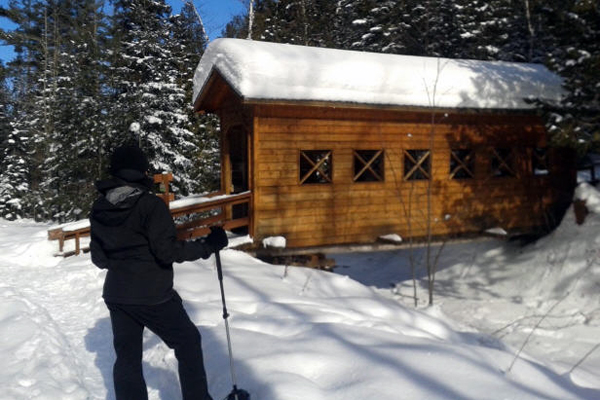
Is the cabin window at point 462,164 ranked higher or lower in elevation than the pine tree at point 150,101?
lower

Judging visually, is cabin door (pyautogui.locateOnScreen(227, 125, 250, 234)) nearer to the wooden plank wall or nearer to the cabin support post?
the cabin support post

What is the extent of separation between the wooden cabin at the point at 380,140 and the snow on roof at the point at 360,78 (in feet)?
0.08

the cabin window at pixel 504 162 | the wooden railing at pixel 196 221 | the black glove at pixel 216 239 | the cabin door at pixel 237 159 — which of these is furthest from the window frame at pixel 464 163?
the black glove at pixel 216 239

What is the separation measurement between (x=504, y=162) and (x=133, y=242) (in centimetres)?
959

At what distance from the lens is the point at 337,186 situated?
9.01 m

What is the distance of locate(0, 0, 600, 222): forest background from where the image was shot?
9539 millimetres

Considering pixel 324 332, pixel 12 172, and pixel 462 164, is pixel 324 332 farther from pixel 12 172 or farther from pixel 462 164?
pixel 12 172

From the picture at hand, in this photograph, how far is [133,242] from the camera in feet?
9.27

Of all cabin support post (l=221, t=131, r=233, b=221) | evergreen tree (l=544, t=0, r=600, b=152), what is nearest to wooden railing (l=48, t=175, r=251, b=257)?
cabin support post (l=221, t=131, r=233, b=221)

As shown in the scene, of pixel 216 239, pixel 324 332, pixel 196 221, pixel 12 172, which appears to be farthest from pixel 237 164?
pixel 12 172

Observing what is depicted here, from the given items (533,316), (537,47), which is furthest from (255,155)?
(537,47)

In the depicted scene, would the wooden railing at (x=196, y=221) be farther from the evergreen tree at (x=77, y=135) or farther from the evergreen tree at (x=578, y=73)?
the evergreen tree at (x=578, y=73)

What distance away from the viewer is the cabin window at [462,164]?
397 inches

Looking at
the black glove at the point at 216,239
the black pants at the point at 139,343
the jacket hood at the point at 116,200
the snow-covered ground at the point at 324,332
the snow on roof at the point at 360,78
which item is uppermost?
the snow on roof at the point at 360,78
